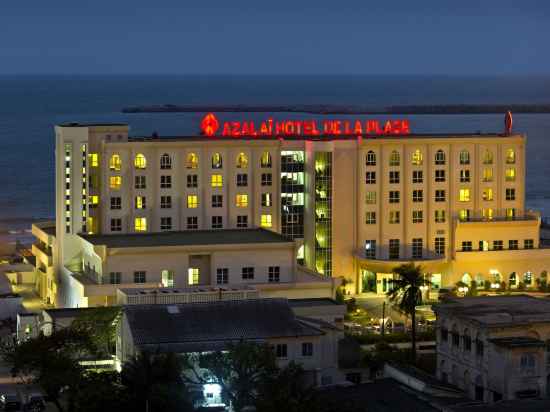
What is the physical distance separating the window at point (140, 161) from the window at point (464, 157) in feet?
58.7

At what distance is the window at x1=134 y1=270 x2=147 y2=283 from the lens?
3014 inches

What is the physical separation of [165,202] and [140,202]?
1361 mm

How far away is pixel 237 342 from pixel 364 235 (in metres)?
30.3

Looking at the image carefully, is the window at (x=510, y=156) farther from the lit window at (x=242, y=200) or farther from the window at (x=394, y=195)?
the lit window at (x=242, y=200)

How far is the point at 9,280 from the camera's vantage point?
280 feet

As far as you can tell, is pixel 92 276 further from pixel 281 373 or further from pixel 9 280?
pixel 281 373

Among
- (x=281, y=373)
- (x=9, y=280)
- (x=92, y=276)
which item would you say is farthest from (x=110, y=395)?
(x=9, y=280)

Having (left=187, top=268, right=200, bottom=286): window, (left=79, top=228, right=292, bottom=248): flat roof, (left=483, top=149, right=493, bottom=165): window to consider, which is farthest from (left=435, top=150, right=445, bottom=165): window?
(left=187, top=268, right=200, bottom=286): window

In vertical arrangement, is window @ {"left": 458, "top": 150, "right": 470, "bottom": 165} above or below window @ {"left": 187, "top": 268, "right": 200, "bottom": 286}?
above

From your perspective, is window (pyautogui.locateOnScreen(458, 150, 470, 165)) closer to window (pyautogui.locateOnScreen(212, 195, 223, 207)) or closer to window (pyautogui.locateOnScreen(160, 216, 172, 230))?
window (pyautogui.locateOnScreen(212, 195, 223, 207))

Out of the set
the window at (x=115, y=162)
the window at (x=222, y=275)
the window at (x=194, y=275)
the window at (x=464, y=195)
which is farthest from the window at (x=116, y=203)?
the window at (x=464, y=195)

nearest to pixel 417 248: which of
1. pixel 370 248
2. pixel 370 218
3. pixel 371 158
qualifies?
pixel 370 248

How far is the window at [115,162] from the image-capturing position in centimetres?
8356

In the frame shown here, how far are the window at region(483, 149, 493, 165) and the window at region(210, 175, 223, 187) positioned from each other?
15.2 metres
